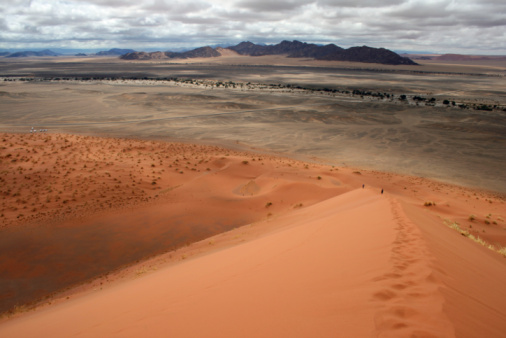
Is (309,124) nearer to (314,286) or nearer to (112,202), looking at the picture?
(112,202)

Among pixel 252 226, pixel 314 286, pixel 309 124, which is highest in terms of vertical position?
pixel 309 124

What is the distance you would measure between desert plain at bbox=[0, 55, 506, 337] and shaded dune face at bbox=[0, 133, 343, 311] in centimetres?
8

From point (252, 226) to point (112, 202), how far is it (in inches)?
255

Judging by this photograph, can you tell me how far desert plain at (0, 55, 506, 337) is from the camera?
11.2 ft

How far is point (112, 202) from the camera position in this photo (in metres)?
13.4

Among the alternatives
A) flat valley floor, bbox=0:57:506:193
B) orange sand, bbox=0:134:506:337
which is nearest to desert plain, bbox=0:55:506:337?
orange sand, bbox=0:134:506:337

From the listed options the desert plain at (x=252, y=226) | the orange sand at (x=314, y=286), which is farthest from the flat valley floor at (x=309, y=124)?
the orange sand at (x=314, y=286)

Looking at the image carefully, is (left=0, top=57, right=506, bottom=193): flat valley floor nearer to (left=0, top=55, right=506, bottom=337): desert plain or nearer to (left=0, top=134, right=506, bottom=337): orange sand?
(left=0, top=55, right=506, bottom=337): desert plain

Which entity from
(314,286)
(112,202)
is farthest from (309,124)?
(314,286)

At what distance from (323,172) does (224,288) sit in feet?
47.5

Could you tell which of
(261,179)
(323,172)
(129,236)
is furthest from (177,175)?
(323,172)

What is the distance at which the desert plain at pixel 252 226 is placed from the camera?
3.42 metres

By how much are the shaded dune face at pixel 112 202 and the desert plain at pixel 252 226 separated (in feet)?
0.25

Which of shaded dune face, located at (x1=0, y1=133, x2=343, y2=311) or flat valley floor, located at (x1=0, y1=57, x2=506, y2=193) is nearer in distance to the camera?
shaded dune face, located at (x1=0, y1=133, x2=343, y2=311)
